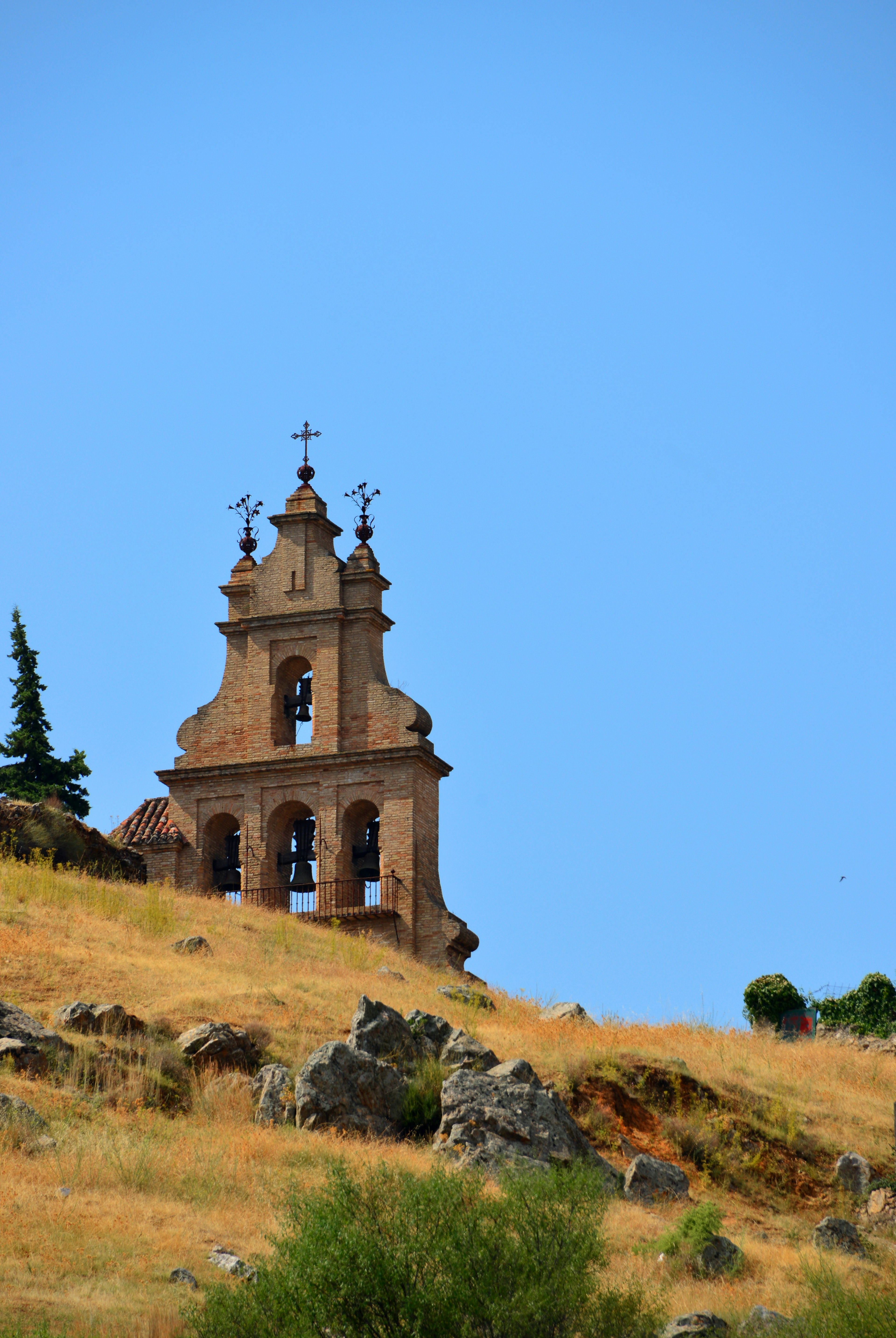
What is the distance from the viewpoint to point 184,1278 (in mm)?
12594

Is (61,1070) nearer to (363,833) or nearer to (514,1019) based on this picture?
(514,1019)

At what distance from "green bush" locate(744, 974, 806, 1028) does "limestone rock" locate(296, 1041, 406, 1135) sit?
19.8 metres

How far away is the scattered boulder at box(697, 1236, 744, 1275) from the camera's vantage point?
15273 millimetres

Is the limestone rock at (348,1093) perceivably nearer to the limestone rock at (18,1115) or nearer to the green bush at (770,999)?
the limestone rock at (18,1115)

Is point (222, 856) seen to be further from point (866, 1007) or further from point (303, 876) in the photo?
point (866, 1007)

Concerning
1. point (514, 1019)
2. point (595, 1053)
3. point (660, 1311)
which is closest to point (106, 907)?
point (514, 1019)

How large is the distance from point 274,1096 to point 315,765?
19.8 metres

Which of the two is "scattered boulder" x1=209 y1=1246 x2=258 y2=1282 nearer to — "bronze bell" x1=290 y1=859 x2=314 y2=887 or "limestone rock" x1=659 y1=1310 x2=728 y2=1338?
"limestone rock" x1=659 y1=1310 x2=728 y2=1338

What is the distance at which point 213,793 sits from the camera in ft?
128

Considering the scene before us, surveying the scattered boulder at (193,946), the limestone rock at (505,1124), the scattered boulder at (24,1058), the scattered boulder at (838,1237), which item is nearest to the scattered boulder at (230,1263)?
the limestone rock at (505,1124)

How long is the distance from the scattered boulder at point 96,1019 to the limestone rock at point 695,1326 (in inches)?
341

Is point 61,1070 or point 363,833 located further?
point 363,833

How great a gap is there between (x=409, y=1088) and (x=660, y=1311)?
712 centimetres

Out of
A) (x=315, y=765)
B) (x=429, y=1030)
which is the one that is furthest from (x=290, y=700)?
(x=429, y=1030)
